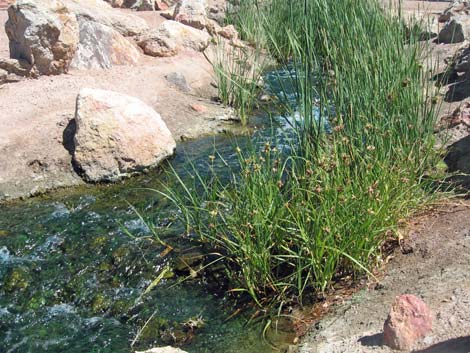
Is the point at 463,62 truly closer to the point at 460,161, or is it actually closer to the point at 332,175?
the point at 460,161

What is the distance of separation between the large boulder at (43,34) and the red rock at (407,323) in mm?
5086

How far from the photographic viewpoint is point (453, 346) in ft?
7.55

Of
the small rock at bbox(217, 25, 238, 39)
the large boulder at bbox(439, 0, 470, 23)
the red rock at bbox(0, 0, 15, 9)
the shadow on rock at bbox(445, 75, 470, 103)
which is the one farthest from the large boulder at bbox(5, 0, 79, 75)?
the large boulder at bbox(439, 0, 470, 23)

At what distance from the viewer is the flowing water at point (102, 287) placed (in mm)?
3248

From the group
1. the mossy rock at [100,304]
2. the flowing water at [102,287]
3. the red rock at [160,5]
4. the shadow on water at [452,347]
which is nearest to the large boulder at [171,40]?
the red rock at [160,5]

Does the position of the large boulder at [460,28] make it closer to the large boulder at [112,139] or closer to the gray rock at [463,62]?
the gray rock at [463,62]

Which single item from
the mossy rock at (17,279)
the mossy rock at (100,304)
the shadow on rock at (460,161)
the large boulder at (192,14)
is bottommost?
the mossy rock at (100,304)

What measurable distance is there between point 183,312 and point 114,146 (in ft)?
7.42

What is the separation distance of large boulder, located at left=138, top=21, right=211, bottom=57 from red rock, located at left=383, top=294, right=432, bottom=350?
622 centimetres

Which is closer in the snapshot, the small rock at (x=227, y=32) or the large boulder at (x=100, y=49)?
the large boulder at (x=100, y=49)

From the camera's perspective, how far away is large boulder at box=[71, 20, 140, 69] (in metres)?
7.25

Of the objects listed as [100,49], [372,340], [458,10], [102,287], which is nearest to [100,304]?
[102,287]

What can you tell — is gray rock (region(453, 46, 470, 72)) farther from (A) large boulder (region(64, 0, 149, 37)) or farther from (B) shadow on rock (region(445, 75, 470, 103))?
(A) large boulder (region(64, 0, 149, 37))

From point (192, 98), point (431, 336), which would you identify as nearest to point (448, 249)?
point (431, 336)
